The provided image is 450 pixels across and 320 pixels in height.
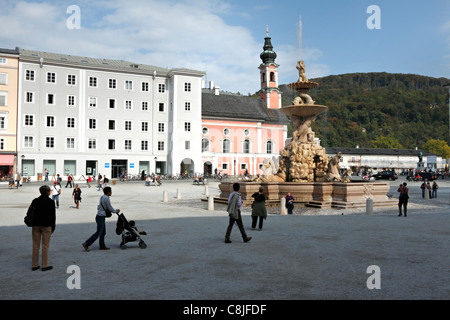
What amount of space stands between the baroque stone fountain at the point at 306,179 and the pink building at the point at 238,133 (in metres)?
38.5

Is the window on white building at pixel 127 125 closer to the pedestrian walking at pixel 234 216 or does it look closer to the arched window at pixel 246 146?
the arched window at pixel 246 146

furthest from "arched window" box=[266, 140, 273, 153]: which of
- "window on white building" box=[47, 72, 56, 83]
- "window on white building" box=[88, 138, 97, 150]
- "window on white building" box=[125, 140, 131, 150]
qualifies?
"window on white building" box=[47, 72, 56, 83]

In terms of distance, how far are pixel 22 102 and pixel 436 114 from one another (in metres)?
126

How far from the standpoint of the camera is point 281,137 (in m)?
68.0

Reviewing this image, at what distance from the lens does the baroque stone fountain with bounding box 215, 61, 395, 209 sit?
18.9 m

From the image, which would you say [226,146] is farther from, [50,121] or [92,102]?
[50,121]

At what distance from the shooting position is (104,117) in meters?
52.9

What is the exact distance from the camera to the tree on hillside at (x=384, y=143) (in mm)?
116575

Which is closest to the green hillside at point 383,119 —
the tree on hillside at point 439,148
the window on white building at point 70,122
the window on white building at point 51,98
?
the tree on hillside at point 439,148

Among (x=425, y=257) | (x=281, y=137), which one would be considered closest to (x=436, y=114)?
(x=281, y=137)

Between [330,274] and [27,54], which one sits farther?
[27,54]

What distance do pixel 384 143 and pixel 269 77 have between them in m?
60.5
